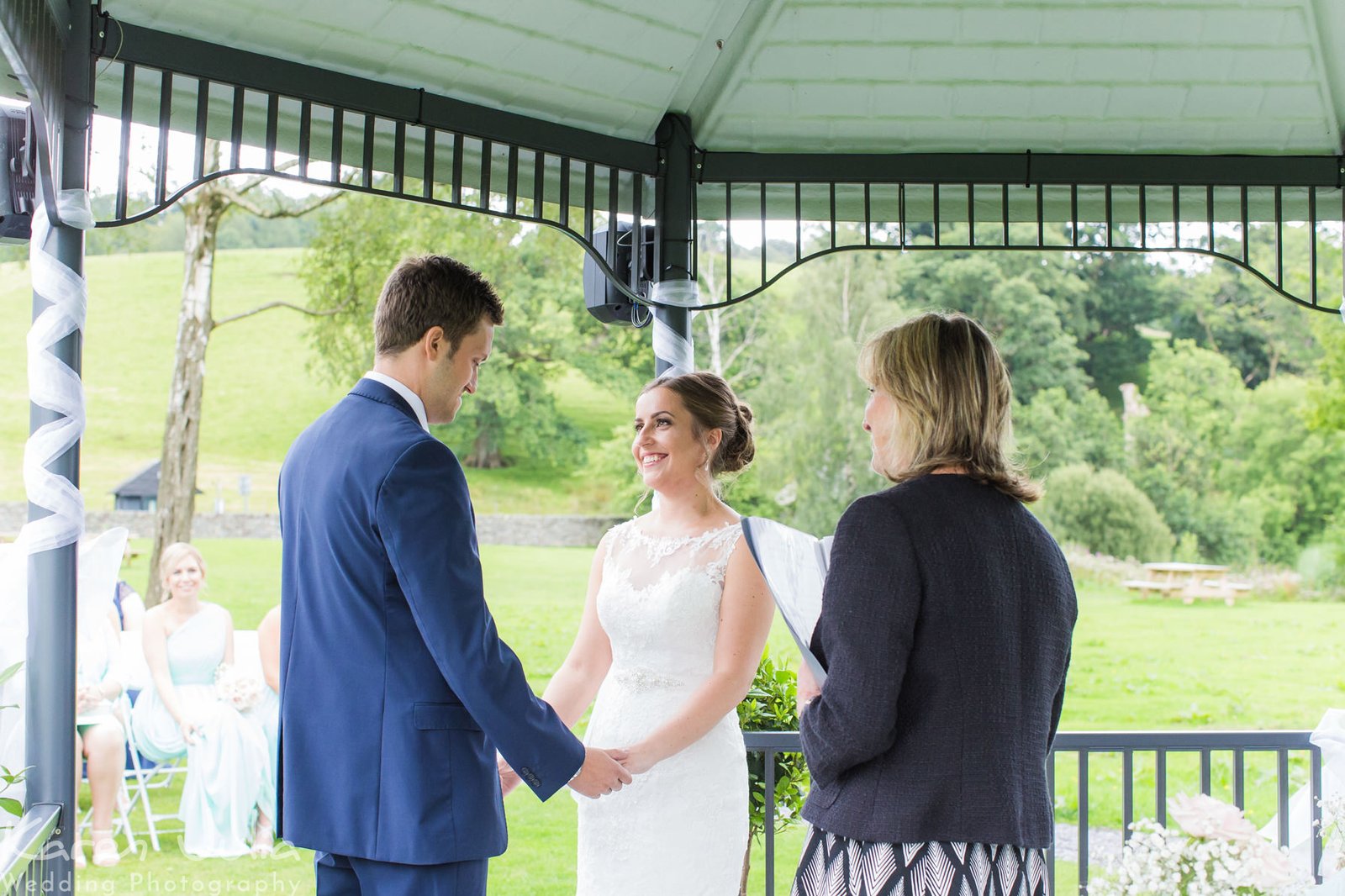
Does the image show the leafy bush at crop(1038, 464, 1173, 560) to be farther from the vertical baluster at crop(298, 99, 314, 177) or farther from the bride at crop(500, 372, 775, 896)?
the vertical baluster at crop(298, 99, 314, 177)

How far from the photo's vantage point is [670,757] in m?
2.70

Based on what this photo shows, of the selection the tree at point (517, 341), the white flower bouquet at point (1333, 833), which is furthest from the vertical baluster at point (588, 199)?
the tree at point (517, 341)

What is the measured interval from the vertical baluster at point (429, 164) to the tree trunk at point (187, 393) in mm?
8704

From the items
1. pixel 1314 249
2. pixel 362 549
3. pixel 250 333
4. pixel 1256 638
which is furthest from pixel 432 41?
pixel 250 333

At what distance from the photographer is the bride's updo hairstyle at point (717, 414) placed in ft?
9.68

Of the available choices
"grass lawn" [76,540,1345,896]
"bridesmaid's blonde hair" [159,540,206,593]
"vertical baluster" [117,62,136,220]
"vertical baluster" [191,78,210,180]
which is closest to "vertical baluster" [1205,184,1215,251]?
"vertical baluster" [191,78,210,180]

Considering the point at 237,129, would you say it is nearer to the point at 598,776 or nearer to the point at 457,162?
the point at 457,162

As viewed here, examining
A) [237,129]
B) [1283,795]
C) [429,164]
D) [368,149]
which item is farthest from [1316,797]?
[237,129]

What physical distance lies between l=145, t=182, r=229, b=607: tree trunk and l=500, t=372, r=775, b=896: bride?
9120 millimetres

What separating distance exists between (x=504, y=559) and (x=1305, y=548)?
11371 mm

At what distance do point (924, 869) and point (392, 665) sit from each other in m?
0.88

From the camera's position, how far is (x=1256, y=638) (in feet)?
53.3

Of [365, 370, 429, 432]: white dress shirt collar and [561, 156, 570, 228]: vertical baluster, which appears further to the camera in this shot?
[561, 156, 570, 228]: vertical baluster

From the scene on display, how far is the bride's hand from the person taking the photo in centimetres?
261
